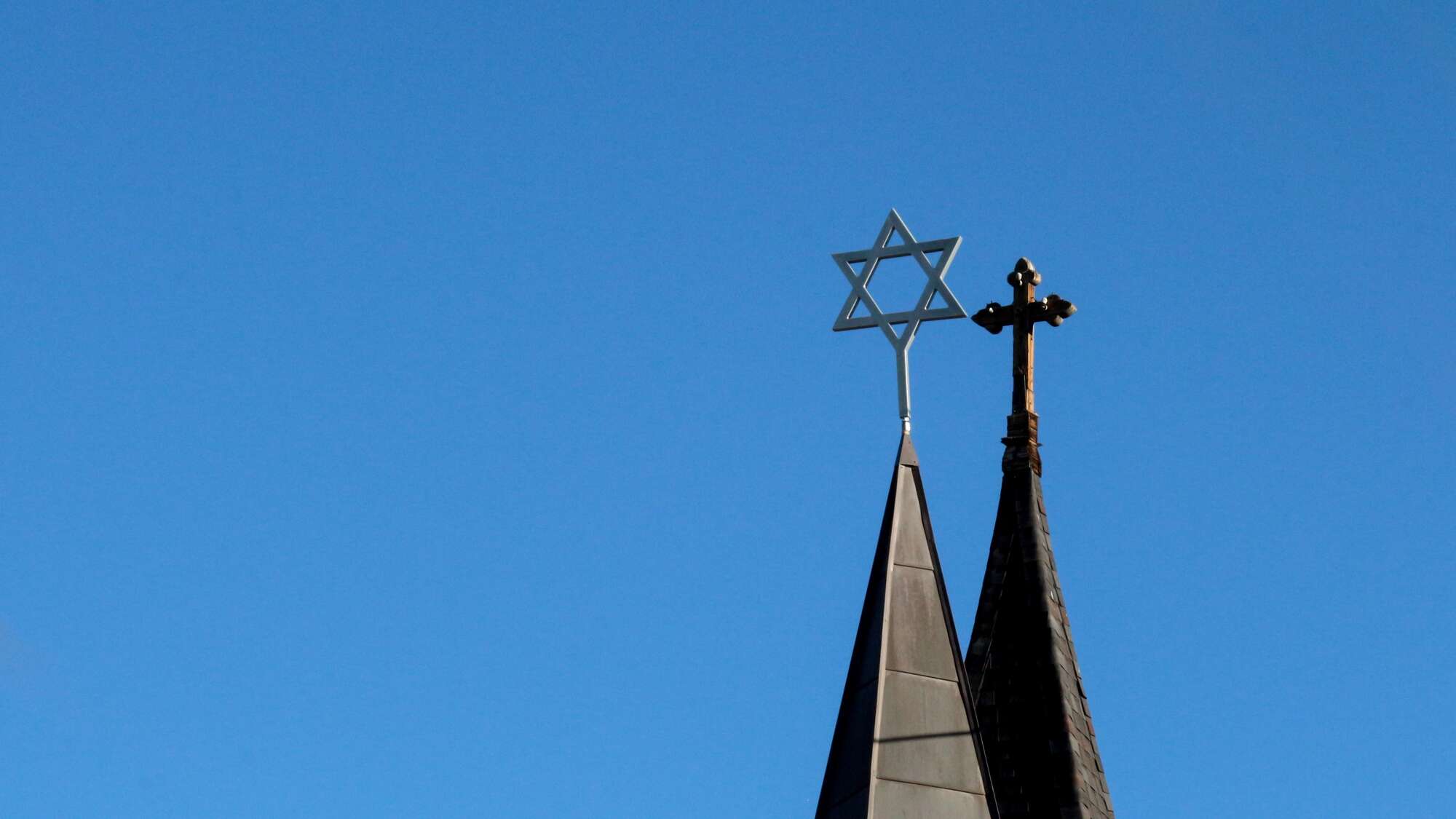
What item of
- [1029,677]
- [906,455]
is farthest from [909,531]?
[1029,677]

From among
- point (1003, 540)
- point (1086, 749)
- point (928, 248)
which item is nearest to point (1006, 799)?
point (1086, 749)

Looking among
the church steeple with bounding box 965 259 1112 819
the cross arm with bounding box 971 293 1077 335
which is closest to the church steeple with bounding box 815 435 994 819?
the church steeple with bounding box 965 259 1112 819

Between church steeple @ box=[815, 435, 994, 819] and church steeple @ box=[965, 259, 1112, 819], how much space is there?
11.0 ft

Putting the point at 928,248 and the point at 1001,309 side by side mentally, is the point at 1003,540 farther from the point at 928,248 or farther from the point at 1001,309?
the point at 928,248

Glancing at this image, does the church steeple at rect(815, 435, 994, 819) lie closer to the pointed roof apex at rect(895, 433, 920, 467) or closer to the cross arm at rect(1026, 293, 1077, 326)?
the pointed roof apex at rect(895, 433, 920, 467)

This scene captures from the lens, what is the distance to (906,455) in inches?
852

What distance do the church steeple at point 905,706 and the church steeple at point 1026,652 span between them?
3358mm

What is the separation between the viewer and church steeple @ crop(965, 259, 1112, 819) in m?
24.9

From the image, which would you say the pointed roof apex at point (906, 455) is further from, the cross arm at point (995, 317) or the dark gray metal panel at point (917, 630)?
the cross arm at point (995, 317)

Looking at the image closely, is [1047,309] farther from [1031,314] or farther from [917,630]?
[917,630]

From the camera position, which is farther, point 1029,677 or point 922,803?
point 1029,677

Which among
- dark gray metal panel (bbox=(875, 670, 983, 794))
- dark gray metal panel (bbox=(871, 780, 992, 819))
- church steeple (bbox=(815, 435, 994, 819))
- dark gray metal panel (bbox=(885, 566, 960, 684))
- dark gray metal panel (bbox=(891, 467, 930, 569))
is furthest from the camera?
dark gray metal panel (bbox=(891, 467, 930, 569))

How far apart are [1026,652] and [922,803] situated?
7142 millimetres

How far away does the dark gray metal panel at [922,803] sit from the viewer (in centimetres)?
1927
